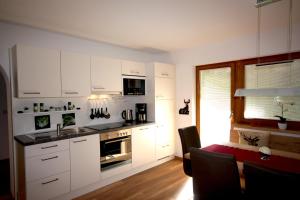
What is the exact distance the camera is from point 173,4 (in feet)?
6.90

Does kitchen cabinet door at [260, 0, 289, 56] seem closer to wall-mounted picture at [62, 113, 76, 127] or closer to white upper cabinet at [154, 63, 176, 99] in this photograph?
white upper cabinet at [154, 63, 176, 99]

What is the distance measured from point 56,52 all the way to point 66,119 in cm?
110

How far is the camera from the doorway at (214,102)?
3660 mm

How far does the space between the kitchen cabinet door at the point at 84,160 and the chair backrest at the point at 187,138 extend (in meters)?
1.31

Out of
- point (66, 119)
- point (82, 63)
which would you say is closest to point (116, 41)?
point (82, 63)

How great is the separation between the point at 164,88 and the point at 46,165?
8.38 feet

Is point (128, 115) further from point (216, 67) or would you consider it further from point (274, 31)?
point (274, 31)

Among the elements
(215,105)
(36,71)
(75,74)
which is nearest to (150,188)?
(215,105)

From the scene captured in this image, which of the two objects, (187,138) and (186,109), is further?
(186,109)

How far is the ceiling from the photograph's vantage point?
209 centimetres

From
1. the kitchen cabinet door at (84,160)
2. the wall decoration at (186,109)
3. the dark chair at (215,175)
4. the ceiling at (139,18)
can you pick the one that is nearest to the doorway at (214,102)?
the wall decoration at (186,109)

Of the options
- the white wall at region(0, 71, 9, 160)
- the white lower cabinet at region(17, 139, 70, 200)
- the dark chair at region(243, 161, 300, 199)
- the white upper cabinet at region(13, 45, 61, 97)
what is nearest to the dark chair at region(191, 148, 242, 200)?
the dark chair at region(243, 161, 300, 199)

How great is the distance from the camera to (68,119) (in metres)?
3.23

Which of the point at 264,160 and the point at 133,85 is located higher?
the point at 133,85
